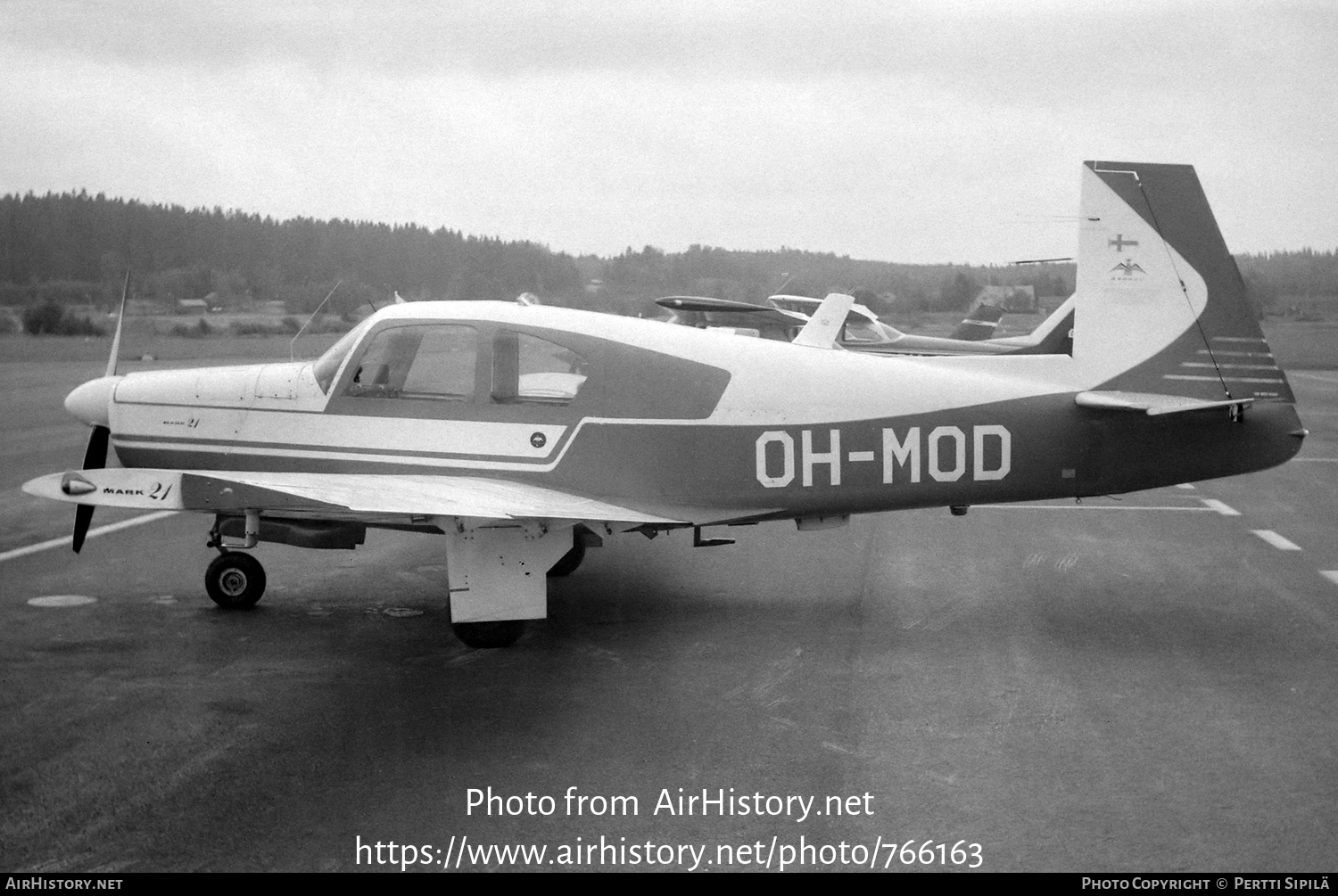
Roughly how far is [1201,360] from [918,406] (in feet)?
6.06

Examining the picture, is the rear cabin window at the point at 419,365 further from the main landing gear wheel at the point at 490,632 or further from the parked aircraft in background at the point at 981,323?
the parked aircraft in background at the point at 981,323

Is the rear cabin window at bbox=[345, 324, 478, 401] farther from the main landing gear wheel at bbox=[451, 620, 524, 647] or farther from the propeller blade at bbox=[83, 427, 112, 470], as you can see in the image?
the propeller blade at bbox=[83, 427, 112, 470]

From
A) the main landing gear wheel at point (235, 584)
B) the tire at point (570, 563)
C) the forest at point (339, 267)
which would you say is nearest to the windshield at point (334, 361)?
the main landing gear wheel at point (235, 584)

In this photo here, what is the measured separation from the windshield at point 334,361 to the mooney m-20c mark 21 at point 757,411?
1 cm

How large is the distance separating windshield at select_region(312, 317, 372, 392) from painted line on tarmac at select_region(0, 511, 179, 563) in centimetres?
229

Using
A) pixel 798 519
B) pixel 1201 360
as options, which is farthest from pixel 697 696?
pixel 1201 360

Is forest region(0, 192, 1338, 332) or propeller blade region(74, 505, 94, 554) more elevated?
forest region(0, 192, 1338, 332)

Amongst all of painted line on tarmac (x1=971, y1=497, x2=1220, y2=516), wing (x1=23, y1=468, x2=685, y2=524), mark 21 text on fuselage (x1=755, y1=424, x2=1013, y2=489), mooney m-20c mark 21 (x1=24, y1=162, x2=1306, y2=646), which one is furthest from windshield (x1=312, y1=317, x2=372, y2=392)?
painted line on tarmac (x1=971, y1=497, x2=1220, y2=516)

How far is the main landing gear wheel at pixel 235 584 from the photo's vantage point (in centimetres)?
763

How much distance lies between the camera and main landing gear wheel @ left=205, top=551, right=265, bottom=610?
25.0 ft

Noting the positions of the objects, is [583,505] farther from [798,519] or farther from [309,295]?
[309,295]

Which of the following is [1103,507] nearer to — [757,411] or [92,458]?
[757,411]

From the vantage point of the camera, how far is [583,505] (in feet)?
22.2

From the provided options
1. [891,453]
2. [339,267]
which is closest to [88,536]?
[891,453]
